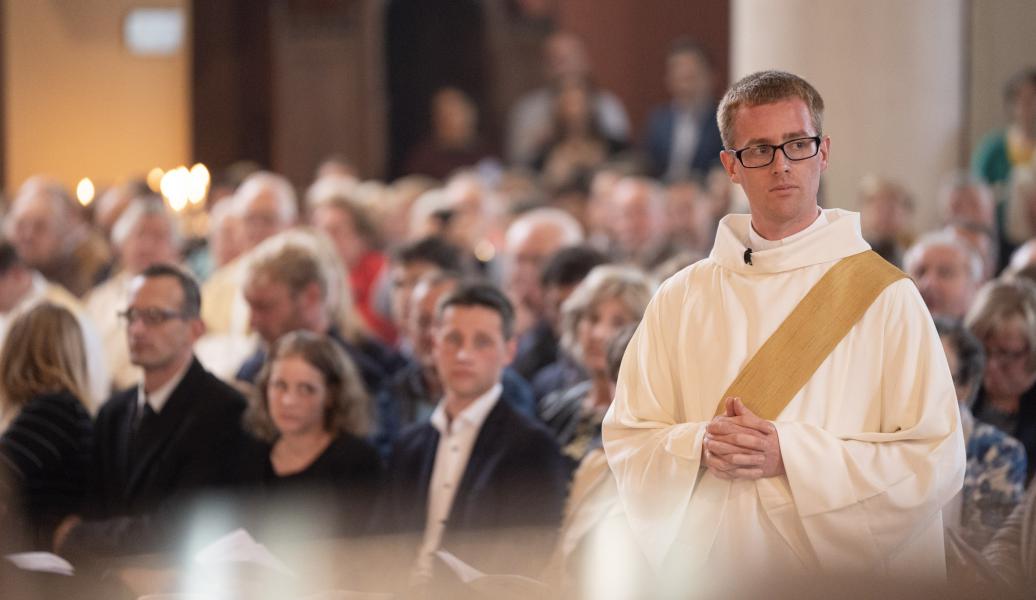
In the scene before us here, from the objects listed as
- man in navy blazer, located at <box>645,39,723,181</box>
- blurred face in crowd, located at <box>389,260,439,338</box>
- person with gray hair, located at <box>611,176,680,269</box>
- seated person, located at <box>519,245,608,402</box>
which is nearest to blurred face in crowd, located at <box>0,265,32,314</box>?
blurred face in crowd, located at <box>389,260,439,338</box>

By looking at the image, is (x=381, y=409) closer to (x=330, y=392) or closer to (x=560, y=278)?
(x=330, y=392)

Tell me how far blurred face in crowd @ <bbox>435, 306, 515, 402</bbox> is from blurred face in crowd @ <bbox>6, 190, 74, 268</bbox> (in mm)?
4462

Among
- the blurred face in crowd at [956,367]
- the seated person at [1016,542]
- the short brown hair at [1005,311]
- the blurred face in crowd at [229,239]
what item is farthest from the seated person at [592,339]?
the blurred face in crowd at [229,239]

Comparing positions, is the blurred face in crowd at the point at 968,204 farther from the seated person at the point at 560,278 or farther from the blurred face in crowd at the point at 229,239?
the blurred face in crowd at the point at 229,239

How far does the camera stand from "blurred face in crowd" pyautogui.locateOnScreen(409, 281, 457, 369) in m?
6.80

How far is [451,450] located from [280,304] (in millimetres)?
1692

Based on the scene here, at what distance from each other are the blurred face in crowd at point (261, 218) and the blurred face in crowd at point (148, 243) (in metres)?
0.57

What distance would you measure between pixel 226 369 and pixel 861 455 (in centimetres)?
418

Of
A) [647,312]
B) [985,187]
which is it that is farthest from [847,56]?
[647,312]

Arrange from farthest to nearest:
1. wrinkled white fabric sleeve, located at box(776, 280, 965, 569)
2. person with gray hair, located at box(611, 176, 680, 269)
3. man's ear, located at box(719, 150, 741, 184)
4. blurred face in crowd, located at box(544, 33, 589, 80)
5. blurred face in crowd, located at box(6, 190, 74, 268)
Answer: blurred face in crowd, located at box(544, 33, 589, 80) < person with gray hair, located at box(611, 176, 680, 269) < blurred face in crowd, located at box(6, 190, 74, 268) < man's ear, located at box(719, 150, 741, 184) < wrinkled white fabric sleeve, located at box(776, 280, 965, 569)

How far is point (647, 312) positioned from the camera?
4.02 metres

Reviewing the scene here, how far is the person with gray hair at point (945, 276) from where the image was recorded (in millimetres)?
7090

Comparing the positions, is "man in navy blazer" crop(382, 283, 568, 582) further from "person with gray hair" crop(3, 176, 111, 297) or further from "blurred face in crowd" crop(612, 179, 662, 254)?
"blurred face in crowd" crop(612, 179, 662, 254)

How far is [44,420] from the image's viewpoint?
5.91 m
